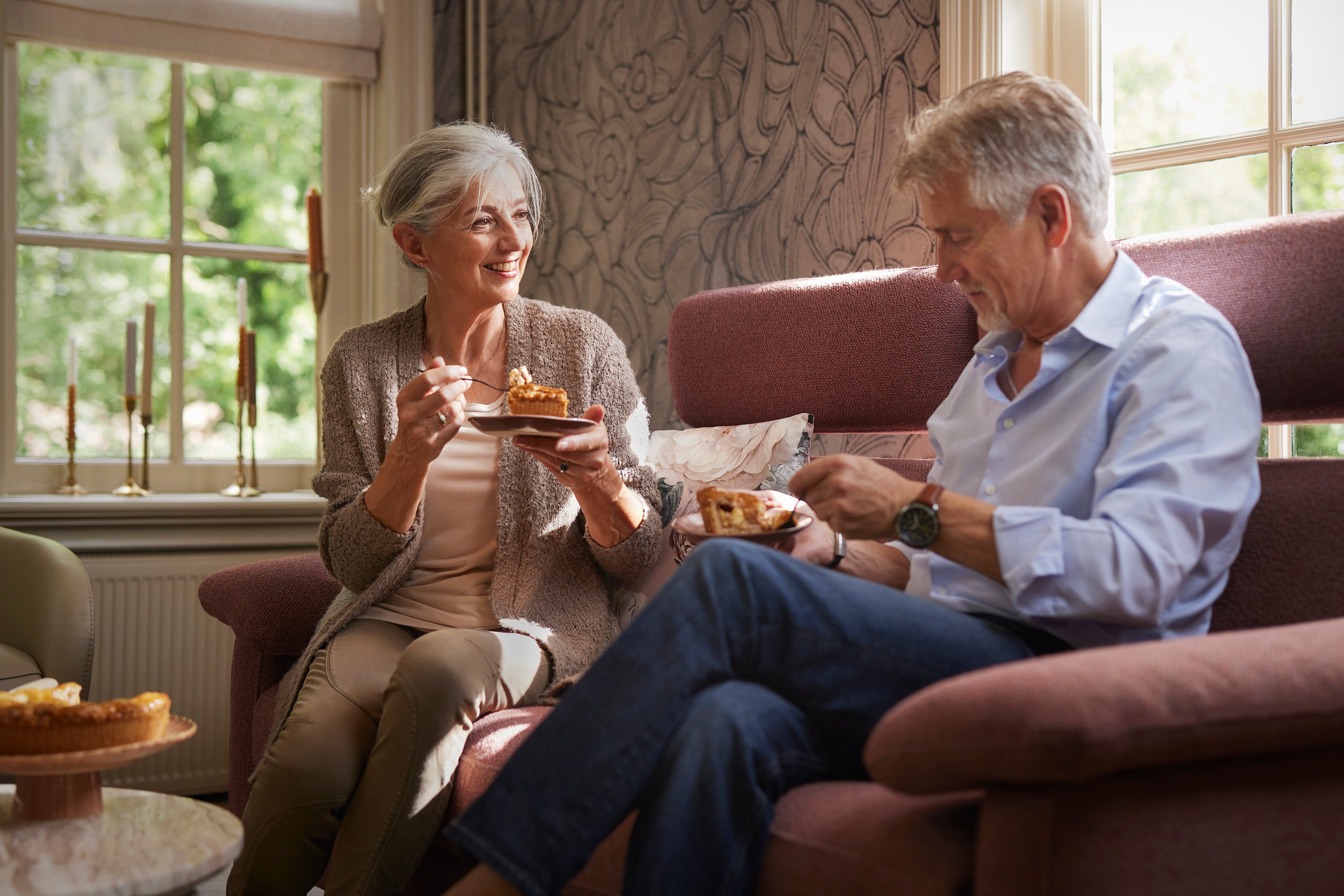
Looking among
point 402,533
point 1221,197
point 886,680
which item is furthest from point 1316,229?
point 402,533

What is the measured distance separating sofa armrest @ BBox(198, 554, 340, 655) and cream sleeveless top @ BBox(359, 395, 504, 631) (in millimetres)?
216

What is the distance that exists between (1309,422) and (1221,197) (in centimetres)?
69

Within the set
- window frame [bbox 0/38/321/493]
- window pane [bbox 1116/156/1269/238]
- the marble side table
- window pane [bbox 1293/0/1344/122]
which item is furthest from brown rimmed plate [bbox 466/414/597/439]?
window frame [bbox 0/38/321/493]

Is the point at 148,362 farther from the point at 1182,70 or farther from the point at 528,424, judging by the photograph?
the point at 1182,70

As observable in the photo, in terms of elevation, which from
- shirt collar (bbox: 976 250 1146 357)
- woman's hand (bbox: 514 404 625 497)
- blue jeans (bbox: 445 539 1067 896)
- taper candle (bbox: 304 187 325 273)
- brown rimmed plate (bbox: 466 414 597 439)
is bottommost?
blue jeans (bbox: 445 539 1067 896)

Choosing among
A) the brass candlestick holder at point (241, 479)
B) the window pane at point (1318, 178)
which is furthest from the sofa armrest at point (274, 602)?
the window pane at point (1318, 178)

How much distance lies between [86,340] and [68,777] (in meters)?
2.06

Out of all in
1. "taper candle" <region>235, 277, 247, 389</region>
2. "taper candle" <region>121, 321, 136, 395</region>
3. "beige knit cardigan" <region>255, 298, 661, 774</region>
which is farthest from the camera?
"taper candle" <region>235, 277, 247, 389</region>

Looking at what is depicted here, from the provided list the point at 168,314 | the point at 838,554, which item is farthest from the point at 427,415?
the point at 168,314

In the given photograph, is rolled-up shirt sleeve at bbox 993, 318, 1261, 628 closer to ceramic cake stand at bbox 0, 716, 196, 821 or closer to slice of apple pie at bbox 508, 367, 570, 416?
slice of apple pie at bbox 508, 367, 570, 416

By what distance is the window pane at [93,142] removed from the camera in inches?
114

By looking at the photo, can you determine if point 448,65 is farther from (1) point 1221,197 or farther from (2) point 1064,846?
(2) point 1064,846

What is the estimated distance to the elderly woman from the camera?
1.42 metres

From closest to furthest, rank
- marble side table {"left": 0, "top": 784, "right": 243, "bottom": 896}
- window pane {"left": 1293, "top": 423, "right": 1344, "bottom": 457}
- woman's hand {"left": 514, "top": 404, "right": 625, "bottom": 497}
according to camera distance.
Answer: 1. marble side table {"left": 0, "top": 784, "right": 243, "bottom": 896}
2. woman's hand {"left": 514, "top": 404, "right": 625, "bottom": 497}
3. window pane {"left": 1293, "top": 423, "right": 1344, "bottom": 457}
